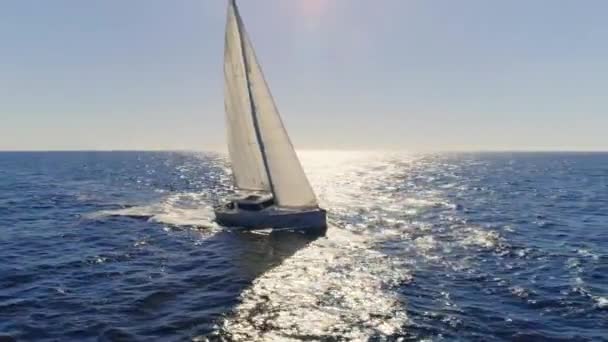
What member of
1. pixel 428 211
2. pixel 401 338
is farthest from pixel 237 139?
pixel 401 338

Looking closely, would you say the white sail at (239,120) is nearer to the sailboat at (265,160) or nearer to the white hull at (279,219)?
the sailboat at (265,160)

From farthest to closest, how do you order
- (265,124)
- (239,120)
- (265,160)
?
(239,120) → (265,124) → (265,160)

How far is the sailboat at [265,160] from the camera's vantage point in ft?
139

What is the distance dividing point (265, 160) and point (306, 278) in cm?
1728

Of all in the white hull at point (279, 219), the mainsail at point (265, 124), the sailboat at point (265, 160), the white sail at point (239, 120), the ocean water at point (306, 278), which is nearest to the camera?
the ocean water at point (306, 278)

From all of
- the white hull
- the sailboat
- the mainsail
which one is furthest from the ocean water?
the mainsail

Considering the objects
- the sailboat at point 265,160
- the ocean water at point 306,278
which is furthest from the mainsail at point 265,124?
the ocean water at point 306,278

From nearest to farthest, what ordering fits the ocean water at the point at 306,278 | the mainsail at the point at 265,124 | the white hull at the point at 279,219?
the ocean water at the point at 306,278 < the white hull at the point at 279,219 < the mainsail at the point at 265,124

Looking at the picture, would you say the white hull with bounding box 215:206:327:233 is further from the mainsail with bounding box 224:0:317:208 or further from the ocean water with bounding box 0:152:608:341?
the mainsail with bounding box 224:0:317:208

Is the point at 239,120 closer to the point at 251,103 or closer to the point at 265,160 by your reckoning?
the point at 251,103

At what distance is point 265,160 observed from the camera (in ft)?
144

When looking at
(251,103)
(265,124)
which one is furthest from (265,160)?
(251,103)

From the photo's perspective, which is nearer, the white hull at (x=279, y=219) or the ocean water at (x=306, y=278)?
the ocean water at (x=306, y=278)

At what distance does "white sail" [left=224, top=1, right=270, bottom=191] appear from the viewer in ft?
147
